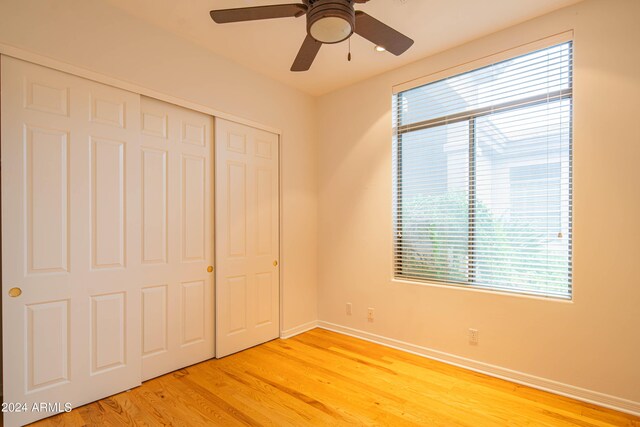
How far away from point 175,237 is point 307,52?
6.22 ft

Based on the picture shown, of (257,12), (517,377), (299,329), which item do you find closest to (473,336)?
(517,377)

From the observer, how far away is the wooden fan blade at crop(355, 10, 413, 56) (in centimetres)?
183

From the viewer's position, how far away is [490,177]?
9.70ft

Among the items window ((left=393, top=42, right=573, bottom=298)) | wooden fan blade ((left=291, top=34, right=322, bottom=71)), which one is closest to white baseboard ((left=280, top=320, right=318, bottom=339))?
window ((left=393, top=42, right=573, bottom=298))

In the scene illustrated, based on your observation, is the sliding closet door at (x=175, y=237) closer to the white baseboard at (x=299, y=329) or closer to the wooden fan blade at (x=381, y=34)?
the white baseboard at (x=299, y=329)

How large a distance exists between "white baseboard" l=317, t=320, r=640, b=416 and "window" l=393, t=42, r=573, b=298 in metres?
0.68

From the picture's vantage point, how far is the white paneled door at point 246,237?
3.25m

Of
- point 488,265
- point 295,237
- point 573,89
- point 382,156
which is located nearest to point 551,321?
point 488,265

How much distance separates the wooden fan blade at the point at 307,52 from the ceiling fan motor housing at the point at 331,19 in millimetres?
168

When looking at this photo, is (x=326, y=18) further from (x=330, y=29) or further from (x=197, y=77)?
(x=197, y=77)

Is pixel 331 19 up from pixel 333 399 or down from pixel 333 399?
up

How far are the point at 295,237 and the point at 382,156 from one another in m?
1.40

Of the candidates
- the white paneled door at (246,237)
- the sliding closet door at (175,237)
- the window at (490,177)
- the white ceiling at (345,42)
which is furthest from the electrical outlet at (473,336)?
the white ceiling at (345,42)

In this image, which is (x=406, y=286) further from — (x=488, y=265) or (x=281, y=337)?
(x=281, y=337)
